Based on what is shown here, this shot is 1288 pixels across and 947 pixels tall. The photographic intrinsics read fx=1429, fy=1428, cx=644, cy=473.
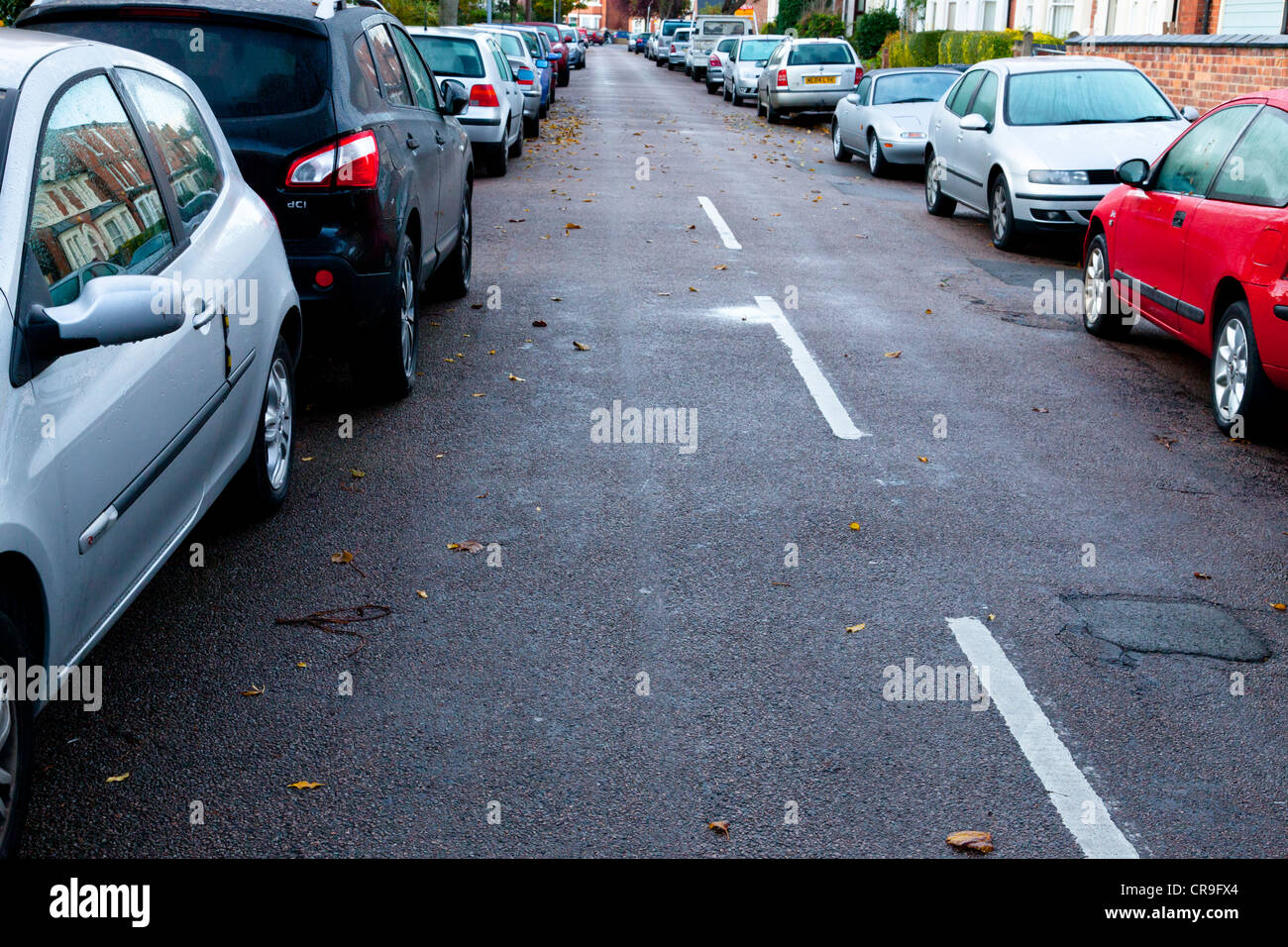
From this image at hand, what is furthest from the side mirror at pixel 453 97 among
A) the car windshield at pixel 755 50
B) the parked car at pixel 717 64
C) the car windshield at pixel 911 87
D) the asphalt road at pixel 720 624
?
the parked car at pixel 717 64

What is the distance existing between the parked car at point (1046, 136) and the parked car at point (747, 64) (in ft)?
70.2

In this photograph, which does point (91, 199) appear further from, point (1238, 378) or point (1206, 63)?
point (1206, 63)

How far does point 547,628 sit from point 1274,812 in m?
2.31

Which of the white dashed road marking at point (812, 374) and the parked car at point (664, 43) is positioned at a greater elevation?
the parked car at point (664, 43)

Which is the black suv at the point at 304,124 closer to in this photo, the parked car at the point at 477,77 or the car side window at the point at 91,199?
the car side window at the point at 91,199

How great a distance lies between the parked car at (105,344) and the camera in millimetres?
3262

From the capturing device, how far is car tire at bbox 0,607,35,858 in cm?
312

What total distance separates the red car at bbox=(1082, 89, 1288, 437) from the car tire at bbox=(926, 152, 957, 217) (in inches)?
261

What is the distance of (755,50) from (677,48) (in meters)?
27.9

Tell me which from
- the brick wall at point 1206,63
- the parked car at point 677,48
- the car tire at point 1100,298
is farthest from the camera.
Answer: the parked car at point 677,48

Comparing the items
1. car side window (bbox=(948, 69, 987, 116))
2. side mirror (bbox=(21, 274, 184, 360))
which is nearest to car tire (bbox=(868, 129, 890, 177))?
car side window (bbox=(948, 69, 987, 116))

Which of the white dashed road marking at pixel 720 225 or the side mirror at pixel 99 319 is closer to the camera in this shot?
the side mirror at pixel 99 319
